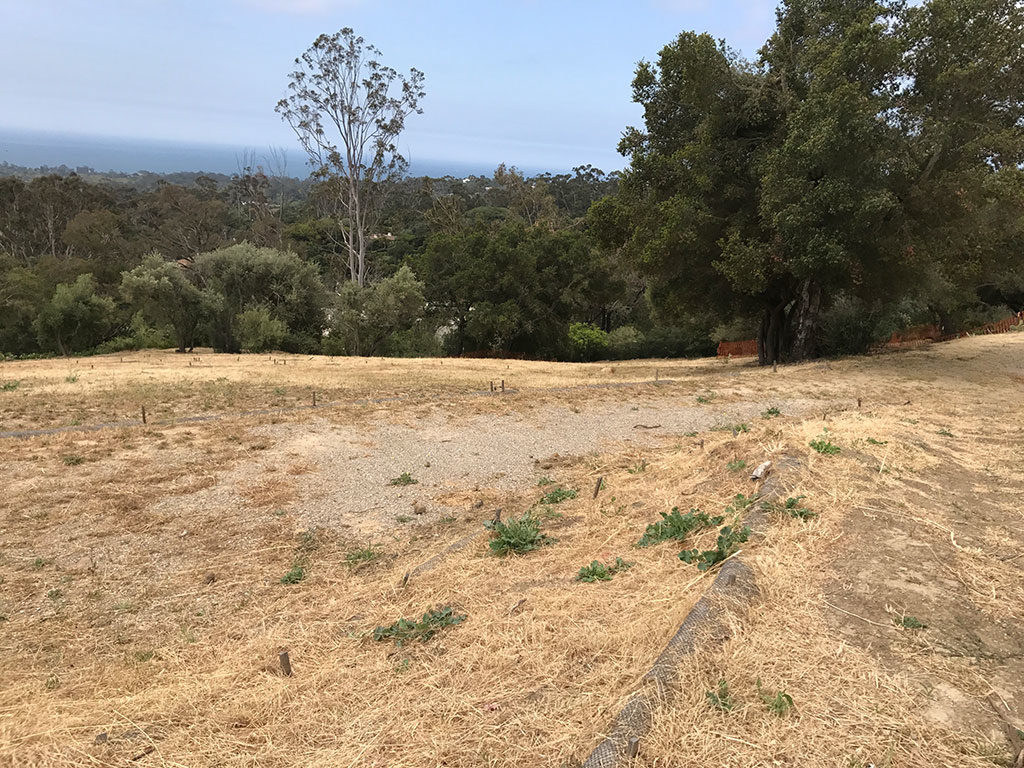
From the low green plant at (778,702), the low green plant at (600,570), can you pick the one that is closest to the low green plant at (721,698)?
the low green plant at (778,702)

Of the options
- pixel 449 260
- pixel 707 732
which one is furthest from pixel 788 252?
pixel 449 260

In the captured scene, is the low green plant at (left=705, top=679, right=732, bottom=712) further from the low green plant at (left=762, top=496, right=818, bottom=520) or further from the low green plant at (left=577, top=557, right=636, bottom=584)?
the low green plant at (left=762, top=496, right=818, bottom=520)

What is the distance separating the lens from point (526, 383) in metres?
15.5

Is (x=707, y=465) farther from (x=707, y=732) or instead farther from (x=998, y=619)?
(x=707, y=732)

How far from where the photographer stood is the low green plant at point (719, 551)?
3.95m

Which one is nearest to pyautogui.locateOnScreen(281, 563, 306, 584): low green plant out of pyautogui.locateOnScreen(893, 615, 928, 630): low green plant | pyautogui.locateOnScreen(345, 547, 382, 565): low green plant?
pyautogui.locateOnScreen(345, 547, 382, 565): low green plant

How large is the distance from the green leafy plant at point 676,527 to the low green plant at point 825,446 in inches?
69.5

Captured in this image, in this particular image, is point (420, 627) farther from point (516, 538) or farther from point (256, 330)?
point (256, 330)

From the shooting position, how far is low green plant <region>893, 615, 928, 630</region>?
3121 millimetres

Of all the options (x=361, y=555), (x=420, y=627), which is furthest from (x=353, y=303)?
(x=420, y=627)

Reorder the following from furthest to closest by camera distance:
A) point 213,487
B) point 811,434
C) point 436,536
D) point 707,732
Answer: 1. point 213,487
2. point 811,434
3. point 436,536
4. point 707,732

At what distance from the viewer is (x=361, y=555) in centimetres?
547

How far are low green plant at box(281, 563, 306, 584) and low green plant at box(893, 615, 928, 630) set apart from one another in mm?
4198

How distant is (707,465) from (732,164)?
12.4 meters
